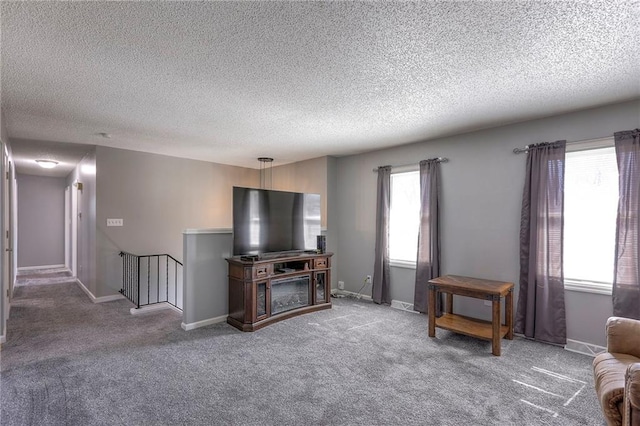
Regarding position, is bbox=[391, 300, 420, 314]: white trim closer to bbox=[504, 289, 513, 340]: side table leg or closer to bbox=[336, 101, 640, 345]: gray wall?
bbox=[336, 101, 640, 345]: gray wall

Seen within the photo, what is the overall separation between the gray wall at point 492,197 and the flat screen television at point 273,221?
1.49 meters

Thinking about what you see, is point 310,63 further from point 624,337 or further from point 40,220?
point 40,220

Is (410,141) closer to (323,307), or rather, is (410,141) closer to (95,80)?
(323,307)

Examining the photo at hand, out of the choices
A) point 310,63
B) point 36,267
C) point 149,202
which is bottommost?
point 36,267

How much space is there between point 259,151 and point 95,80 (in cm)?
289

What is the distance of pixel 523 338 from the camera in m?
3.48

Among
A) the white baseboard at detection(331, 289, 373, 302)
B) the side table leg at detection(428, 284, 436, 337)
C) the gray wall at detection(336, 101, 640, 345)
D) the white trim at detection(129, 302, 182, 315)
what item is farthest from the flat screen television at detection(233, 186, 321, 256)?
the side table leg at detection(428, 284, 436, 337)

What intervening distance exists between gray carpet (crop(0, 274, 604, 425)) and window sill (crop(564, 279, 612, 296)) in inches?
26.1

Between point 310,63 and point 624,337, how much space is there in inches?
116

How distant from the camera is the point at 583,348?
3.15 m

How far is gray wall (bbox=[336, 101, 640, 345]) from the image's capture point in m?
3.14

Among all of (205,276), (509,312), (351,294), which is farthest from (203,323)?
(509,312)

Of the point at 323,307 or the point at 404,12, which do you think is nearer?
the point at 404,12

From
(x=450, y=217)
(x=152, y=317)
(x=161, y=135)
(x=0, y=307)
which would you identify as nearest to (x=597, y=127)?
(x=450, y=217)
